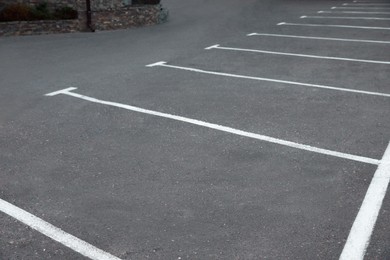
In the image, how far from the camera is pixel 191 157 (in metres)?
6.27

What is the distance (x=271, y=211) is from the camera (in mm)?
4930

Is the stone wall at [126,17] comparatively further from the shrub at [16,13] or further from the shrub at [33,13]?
the shrub at [16,13]

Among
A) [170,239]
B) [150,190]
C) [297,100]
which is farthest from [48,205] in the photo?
[297,100]

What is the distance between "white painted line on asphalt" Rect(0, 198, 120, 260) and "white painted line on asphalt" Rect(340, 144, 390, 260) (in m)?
1.99

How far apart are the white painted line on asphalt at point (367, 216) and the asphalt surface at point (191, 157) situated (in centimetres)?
7

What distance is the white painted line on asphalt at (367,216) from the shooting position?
426 cm

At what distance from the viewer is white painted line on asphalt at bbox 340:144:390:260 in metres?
4.26

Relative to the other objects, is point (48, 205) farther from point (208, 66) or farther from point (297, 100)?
point (208, 66)

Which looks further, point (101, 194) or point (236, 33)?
point (236, 33)

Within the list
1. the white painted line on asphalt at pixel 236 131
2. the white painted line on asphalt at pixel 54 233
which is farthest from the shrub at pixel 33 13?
the white painted line on asphalt at pixel 54 233

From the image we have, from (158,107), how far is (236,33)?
26.5ft

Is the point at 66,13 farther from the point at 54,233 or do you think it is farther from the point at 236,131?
the point at 54,233

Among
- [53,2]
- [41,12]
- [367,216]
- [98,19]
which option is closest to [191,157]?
[367,216]

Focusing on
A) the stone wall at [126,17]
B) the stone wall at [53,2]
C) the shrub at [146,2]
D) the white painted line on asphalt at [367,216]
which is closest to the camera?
the white painted line on asphalt at [367,216]
